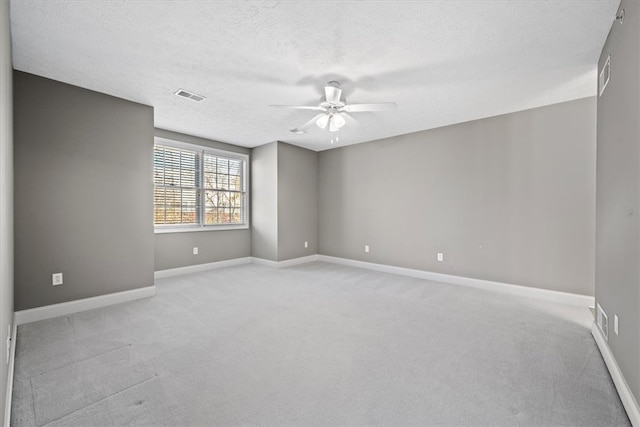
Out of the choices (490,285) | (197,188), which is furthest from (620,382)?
(197,188)

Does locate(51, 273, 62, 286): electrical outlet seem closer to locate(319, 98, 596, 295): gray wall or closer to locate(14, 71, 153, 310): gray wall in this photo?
locate(14, 71, 153, 310): gray wall

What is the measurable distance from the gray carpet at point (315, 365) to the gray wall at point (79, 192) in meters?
0.45

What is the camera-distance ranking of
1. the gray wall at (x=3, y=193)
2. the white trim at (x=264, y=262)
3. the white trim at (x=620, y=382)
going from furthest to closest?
the white trim at (x=264, y=262) → the white trim at (x=620, y=382) → the gray wall at (x=3, y=193)

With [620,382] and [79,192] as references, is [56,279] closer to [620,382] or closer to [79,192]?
[79,192]

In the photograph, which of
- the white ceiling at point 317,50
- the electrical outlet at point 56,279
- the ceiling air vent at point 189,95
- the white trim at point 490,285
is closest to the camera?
the white ceiling at point 317,50

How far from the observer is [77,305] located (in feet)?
10.3

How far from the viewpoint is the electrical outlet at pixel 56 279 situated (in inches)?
119

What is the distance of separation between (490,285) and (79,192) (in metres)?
5.38

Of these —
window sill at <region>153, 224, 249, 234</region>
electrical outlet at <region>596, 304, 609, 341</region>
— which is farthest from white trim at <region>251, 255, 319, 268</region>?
electrical outlet at <region>596, 304, 609, 341</region>

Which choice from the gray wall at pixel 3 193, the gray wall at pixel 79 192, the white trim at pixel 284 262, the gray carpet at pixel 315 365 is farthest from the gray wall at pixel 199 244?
the gray wall at pixel 3 193

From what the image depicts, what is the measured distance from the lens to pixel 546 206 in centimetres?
368

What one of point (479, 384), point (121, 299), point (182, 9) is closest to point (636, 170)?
point (479, 384)

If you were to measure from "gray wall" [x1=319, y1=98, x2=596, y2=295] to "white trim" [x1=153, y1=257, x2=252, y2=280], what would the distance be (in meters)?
2.16

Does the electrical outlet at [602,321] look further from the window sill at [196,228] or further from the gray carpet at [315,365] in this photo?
the window sill at [196,228]
